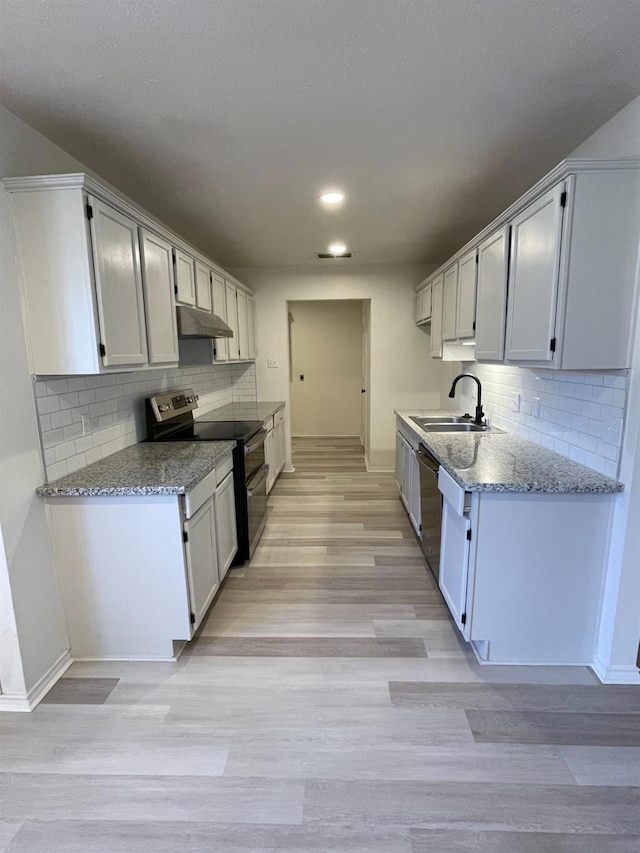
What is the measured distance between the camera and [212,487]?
7.61 feet

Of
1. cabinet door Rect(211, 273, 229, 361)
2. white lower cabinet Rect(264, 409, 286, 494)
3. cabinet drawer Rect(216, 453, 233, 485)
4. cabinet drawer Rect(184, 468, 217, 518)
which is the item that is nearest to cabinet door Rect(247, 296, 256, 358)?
white lower cabinet Rect(264, 409, 286, 494)

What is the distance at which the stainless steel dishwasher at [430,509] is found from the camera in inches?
96.2

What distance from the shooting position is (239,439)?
2.79 meters

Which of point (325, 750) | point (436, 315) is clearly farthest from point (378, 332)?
point (325, 750)

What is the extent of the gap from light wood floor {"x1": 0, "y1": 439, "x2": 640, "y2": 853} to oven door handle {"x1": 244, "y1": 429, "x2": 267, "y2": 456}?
3.47 ft

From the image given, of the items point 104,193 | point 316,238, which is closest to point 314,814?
point 104,193

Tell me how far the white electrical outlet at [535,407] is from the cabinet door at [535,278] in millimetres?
514

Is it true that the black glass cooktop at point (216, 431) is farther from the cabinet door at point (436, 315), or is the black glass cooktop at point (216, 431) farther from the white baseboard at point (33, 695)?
the cabinet door at point (436, 315)

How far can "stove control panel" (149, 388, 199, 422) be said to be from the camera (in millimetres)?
2871

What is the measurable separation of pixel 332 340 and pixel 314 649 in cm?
589

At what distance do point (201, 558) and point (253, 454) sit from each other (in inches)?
41.1

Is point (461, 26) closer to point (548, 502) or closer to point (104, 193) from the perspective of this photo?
point (104, 193)

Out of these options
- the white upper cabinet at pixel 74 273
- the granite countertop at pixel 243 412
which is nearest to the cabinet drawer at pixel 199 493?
the white upper cabinet at pixel 74 273

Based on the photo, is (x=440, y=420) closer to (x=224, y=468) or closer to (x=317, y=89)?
(x=224, y=468)
